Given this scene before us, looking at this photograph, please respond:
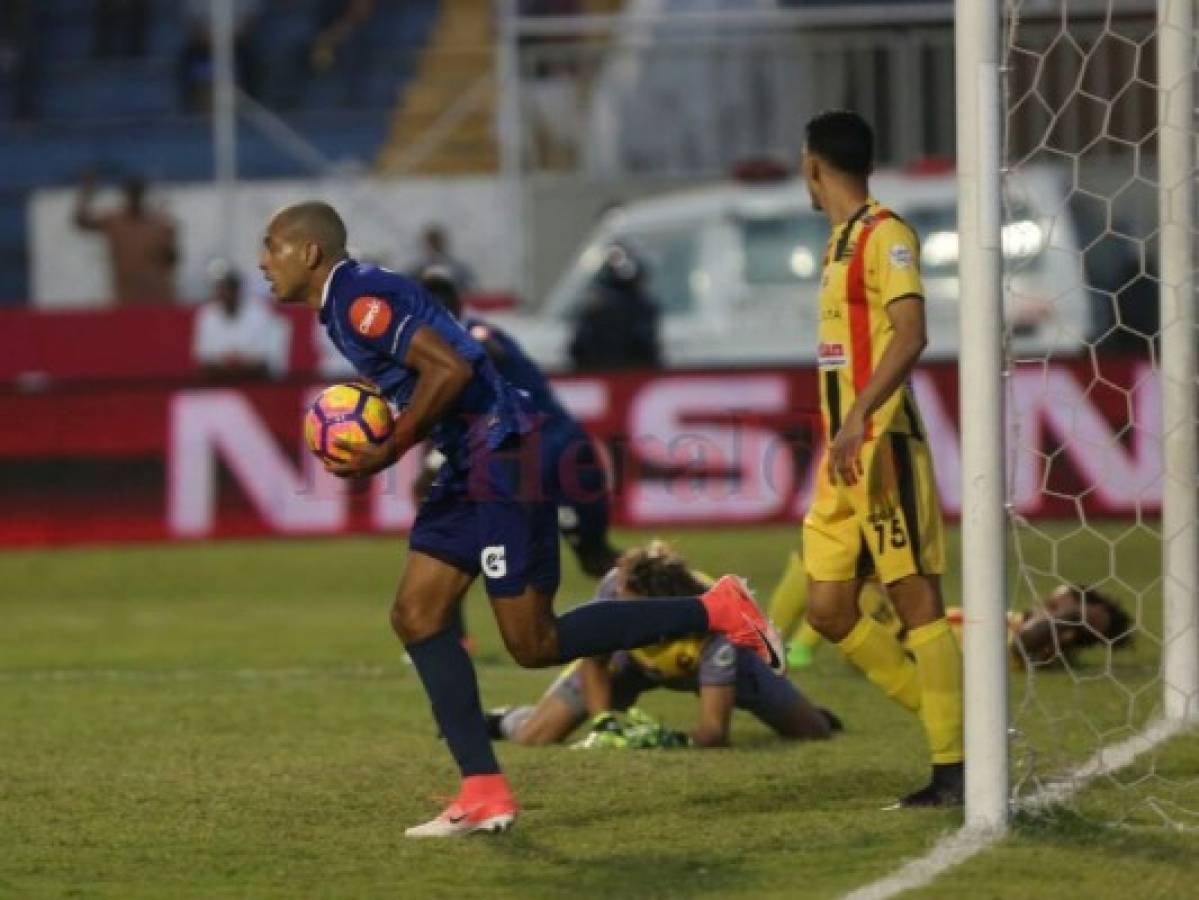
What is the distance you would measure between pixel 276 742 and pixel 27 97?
1800 centimetres

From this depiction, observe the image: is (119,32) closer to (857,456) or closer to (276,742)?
(276,742)

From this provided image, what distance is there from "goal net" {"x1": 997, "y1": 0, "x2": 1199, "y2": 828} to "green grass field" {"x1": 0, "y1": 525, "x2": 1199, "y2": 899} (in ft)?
0.27

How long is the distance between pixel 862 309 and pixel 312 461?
448 inches

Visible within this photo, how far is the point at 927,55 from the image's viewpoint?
23.8m

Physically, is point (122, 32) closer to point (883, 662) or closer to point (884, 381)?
point (883, 662)

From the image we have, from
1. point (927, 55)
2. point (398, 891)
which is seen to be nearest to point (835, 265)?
point (398, 891)

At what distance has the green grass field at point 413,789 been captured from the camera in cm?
733

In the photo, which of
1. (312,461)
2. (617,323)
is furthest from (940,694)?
(617,323)

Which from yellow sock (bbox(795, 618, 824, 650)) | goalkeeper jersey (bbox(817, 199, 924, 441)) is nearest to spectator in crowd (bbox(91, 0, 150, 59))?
yellow sock (bbox(795, 618, 824, 650))

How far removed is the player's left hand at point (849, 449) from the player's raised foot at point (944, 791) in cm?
93

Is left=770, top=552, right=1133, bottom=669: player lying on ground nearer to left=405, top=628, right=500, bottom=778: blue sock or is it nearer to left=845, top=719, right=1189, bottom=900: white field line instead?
left=845, top=719, right=1189, bottom=900: white field line

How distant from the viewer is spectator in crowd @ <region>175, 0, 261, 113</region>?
26.3 metres

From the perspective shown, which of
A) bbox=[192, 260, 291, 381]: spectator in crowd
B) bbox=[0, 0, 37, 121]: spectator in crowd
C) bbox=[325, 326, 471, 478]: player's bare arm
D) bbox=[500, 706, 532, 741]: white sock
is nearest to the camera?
bbox=[325, 326, 471, 478]: player's bare arm

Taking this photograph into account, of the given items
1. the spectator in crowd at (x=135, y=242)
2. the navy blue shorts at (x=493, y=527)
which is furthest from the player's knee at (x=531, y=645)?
the spectator in crowd at (x=135, y=242)
